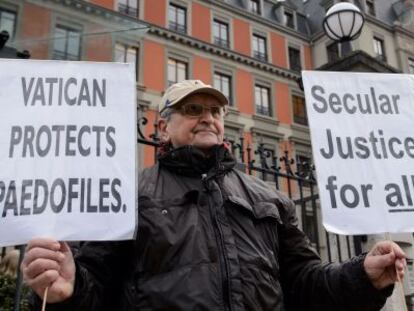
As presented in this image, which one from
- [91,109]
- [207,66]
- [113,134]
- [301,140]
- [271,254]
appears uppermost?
[207,66]

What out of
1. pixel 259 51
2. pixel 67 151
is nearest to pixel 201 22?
pixel 259 51

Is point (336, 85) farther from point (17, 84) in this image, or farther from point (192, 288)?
point (17, 84)

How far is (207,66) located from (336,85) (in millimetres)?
21034

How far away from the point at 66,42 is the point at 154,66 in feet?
57.2

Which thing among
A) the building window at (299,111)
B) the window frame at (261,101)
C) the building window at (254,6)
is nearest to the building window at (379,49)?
the building window at (299,111)

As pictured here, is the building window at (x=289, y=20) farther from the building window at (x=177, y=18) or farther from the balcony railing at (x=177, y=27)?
the balcony railing at (x=177, y=27)

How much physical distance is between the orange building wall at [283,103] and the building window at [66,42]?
21365 mm

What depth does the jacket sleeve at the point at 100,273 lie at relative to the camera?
1.74 metres

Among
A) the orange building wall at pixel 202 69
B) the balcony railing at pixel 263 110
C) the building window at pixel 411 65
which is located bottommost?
the balcony railing at pixel 263 110

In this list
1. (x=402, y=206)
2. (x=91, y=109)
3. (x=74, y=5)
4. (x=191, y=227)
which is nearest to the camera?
(x=191, y=227)

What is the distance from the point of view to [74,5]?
185 inches

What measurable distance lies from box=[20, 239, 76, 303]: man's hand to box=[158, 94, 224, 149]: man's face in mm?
840

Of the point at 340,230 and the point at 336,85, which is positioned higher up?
the point at 336,85

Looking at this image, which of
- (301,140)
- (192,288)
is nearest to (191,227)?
(192,288)
